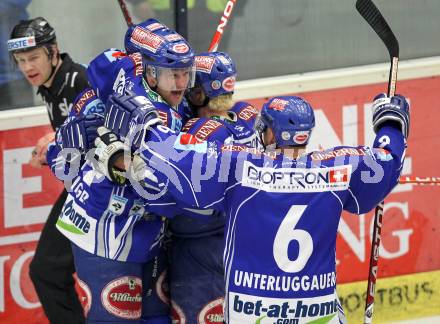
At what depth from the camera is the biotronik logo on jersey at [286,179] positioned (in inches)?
146

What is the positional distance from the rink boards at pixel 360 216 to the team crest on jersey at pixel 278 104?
1.58m

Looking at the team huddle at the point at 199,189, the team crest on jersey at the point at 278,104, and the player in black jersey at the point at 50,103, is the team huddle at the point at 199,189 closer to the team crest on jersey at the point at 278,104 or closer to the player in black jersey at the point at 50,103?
the team crest on jersey at the point at 278,104

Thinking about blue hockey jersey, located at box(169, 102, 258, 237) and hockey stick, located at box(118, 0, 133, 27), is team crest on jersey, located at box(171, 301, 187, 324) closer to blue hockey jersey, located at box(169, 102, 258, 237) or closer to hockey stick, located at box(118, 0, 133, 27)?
blue hockey jersey, located at box(169, 102, 258, 237)

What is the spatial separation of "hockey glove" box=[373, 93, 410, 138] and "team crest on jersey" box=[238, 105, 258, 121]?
0.56 m

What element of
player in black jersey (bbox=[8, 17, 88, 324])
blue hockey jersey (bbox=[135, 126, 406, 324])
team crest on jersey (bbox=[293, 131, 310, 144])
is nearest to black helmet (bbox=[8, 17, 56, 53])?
player in black jersey (bbox=[8, 17, 88, 324])

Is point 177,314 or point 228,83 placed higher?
point 228,83

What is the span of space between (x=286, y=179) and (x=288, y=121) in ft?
0.72

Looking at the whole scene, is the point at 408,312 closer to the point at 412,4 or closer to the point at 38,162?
the point at 412,4

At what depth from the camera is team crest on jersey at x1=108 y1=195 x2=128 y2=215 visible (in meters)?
4.24

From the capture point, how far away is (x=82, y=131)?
420cm

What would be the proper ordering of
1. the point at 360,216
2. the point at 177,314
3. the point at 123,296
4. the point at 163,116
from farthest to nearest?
the point at 360,216 → the point at 177,314 → the point at 123,296 → the point at 163,116

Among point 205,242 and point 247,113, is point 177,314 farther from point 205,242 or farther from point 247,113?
point 247,113

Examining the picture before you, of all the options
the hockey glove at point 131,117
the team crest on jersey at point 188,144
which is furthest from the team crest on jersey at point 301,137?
the hockey glove at point 131,117

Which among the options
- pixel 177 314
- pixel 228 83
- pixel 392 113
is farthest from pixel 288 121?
pixel 177 314
